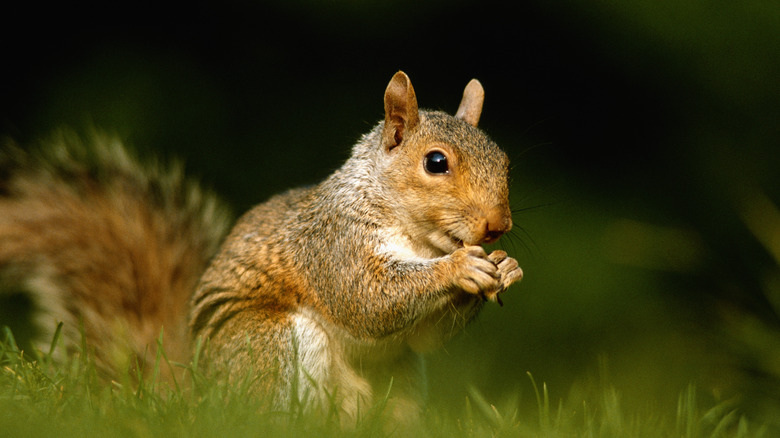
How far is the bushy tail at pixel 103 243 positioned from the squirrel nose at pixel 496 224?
744 mm

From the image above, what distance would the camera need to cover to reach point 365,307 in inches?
67.5

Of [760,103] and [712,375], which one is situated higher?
[760,103]

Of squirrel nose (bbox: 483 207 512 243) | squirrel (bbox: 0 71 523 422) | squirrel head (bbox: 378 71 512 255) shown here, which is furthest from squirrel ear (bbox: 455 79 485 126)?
squirrel nose (bbox: 483 207 512 243)

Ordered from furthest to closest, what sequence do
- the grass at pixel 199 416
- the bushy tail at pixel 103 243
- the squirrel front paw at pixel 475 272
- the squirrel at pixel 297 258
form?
1. the bushy tail at pixel 103 243
2. the squirrel at pixel 297 258
3. the squirrel front paw at pixel 475 272
4. the grass at pixel 199 416

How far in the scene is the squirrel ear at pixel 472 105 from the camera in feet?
6.48

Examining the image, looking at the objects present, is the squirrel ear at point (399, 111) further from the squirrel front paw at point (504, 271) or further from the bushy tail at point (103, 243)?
the bushy tail at point (103, 243)

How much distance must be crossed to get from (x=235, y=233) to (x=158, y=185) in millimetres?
282

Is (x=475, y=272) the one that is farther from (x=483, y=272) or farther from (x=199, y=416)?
(x=199, y=416)

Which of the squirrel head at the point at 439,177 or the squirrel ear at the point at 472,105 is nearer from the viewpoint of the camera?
the squirrel head at the point at 439,177

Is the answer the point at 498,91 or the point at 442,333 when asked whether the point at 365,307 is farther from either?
the point at 498,91

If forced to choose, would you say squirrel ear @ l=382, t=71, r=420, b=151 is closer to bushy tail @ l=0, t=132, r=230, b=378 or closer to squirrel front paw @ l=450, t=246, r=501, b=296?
squirrel front paw @ l=450, t=246, r=501, b=296

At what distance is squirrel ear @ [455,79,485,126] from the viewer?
198cm

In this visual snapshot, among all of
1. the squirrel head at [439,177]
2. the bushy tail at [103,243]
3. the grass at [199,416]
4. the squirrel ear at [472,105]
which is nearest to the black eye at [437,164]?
the squirrel head at [439,177]

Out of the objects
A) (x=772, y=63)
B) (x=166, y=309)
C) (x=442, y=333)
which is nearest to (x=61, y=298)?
(x=166, y=309)
